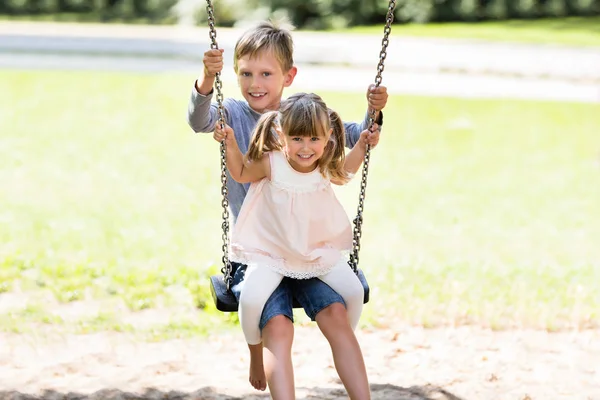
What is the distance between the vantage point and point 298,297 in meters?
3.30

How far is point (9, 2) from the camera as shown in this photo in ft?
63.8

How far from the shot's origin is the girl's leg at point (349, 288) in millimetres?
3256

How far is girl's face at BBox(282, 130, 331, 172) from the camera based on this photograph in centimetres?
320

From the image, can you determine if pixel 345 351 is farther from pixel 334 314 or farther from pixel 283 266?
pixel 283 266

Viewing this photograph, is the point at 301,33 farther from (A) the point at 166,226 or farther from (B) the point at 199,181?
(A) the point at 166,226

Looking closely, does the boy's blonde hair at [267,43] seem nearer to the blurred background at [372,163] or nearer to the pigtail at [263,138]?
the pigtail at [263,138]

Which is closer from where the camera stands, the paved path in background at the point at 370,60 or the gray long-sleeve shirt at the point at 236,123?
the gray long-sleeve shirt at the point at 236,123

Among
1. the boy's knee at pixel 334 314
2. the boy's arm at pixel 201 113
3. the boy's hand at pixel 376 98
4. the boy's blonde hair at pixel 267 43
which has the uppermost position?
the boy's blonde hair at pixel 267 43

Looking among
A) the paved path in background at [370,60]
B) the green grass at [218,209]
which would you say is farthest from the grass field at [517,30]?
the green grass at [218,209]

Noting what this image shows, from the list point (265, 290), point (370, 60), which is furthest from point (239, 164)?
point (370, 60)

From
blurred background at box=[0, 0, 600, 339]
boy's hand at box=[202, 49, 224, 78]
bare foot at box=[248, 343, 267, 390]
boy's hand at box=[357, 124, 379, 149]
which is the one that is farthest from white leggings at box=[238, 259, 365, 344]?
blurred background at box=[0, 0, 600, 339]

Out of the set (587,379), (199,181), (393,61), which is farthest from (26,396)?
(393,61)

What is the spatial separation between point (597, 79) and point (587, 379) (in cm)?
1004

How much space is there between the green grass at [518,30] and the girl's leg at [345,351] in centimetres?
1305
